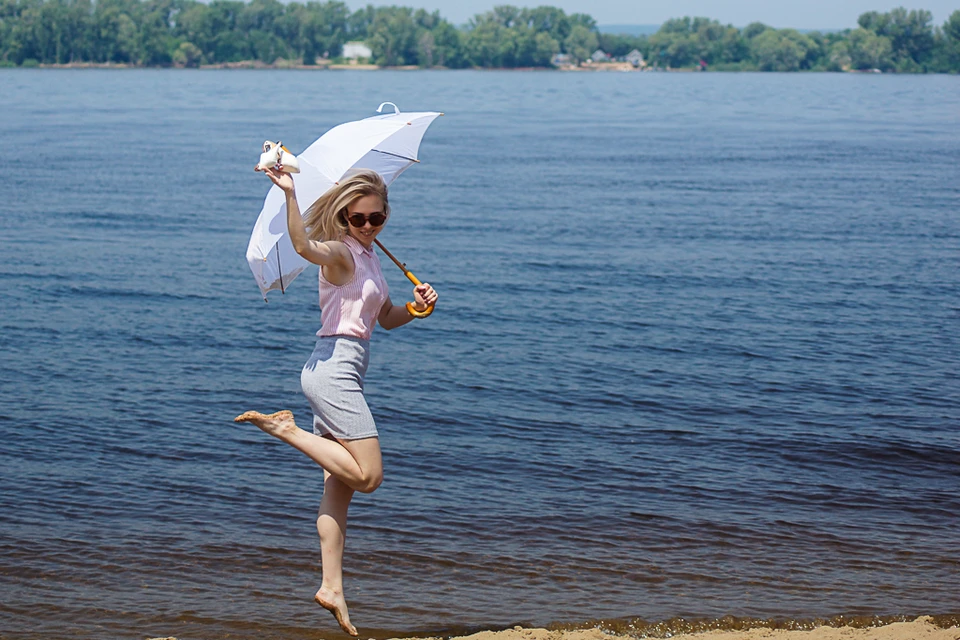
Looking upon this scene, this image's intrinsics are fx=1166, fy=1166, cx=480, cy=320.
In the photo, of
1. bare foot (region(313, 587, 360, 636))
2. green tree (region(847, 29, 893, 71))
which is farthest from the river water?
green tree (region(847, 29, 893, 71))

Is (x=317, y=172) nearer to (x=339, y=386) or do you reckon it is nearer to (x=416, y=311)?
(x=416, y=311)

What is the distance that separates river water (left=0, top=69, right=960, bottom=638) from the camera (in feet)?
27.8

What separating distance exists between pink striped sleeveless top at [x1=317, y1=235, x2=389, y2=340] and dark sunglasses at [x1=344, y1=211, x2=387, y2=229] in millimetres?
98

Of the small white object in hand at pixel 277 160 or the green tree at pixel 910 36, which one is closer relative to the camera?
the small white object in hand at pixel 277 160

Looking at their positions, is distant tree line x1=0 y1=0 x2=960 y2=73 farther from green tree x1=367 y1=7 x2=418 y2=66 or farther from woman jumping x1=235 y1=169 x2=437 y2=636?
woman jumping x1=235 y1=169 x2=437 y2=636

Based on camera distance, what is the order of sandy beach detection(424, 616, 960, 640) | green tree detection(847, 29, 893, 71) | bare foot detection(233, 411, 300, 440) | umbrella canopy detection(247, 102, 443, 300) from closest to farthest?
bare foot detection(233, 411, 300, 440) → umbrella canopy detection(247, 102, 443, 300) → sandy beach detection(424, 616, 960, 640) → green tree detection(847, 29, 893, 71)

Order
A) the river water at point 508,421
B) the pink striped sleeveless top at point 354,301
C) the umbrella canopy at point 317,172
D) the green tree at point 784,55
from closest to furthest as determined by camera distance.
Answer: the pink striped sleeveless top at point 354,301, the umbrella canopy at point 317,172, the river water at point 508,421, the green tree at point 784,55

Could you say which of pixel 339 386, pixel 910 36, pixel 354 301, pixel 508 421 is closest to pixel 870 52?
pixel 910 36

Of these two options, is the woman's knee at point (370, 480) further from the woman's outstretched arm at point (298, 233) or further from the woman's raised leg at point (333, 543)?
the woman's outstretched arm at point (298, 233)

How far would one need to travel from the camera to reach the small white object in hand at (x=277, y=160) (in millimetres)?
5254

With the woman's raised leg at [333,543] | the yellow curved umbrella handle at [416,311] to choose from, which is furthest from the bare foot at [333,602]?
the yellow curved umbrella handle at [416,311]

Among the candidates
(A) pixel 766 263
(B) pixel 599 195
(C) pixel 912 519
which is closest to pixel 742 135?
(B) pixel 599 195

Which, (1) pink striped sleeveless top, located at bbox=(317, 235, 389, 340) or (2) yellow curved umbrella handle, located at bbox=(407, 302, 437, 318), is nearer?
(1) pink striped sleeveless top, located at bbox=(317, 235, 389, 340)

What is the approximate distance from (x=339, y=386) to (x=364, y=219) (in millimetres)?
836
